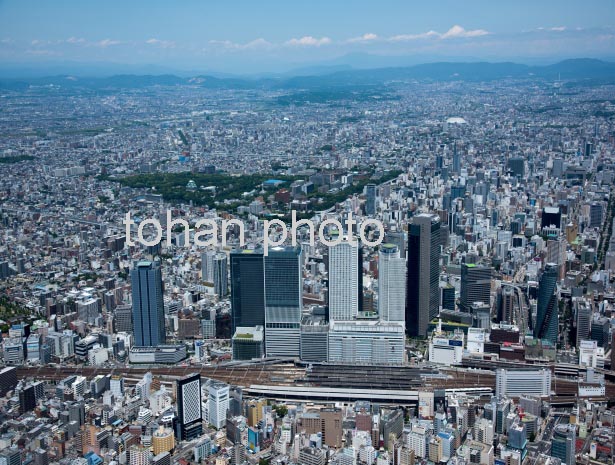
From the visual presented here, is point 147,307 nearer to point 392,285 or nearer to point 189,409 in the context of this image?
point 189,409

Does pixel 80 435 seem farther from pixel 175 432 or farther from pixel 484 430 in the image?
pixel 484 430

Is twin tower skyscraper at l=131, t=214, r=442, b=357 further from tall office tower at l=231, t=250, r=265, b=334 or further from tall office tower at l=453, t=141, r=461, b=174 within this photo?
tall office tower at l=453, t=141, r=461, b=174

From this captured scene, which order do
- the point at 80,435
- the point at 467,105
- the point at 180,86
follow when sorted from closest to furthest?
the point at 80,435 → the point at 467,105 → the point at 180,86

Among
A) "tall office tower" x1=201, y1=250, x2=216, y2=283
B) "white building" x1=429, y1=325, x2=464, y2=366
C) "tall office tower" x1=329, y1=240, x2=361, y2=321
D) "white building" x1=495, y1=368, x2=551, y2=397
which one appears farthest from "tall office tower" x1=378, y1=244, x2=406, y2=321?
"tall office tower" x1=201, y1=250, x2=216, y2=283

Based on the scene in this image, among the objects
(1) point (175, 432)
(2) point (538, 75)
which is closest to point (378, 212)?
(1) point (175, 432)

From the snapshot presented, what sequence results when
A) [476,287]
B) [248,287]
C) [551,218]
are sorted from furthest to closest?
[551,218] < [476,287] < [248,287]

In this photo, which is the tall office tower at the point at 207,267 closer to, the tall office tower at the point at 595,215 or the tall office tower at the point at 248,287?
the tall office tower at the point at 248,287

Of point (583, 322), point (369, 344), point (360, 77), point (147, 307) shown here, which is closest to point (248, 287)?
point (147, 307)
